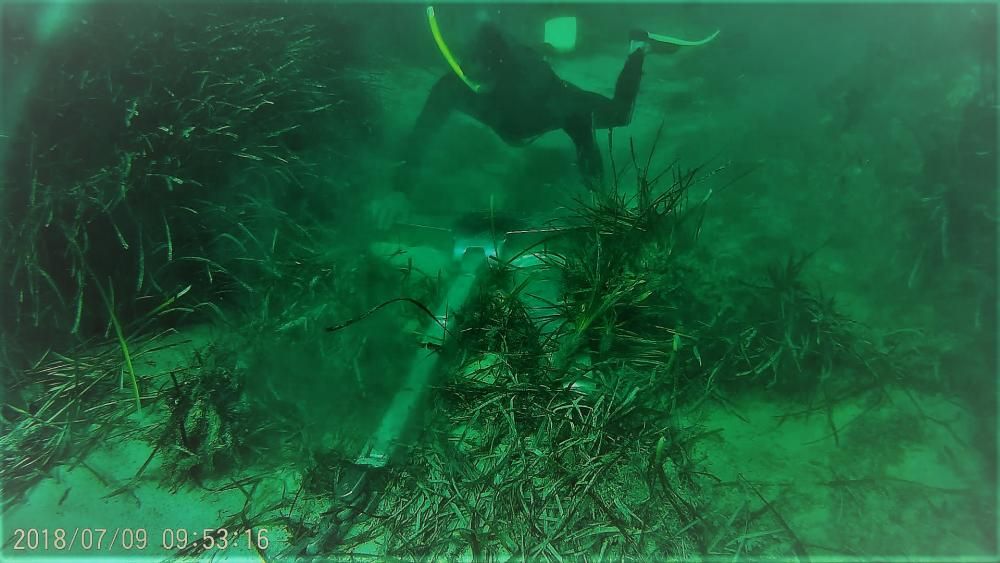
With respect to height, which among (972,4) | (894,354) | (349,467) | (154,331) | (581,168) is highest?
(972,4)

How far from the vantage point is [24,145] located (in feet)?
6.45

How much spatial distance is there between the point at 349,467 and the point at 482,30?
2638 millimetres

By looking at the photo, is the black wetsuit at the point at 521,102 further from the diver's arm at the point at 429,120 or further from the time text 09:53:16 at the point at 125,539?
the time text 09:53:16 at the point at 125,539

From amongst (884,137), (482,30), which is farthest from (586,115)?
(884,137)

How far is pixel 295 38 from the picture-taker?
2.78 m

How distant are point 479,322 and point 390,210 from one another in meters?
1.08

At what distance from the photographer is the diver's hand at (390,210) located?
279cm

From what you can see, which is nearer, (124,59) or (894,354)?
(894,354)

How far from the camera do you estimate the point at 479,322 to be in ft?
7.18

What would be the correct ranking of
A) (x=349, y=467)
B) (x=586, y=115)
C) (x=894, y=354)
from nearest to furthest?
(x=349, y=467) → (x=894, y=354) → (x=586, y=115)

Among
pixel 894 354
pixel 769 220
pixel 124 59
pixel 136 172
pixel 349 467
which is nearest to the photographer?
pixel 349 467

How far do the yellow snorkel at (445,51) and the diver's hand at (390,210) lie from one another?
0.80 metres

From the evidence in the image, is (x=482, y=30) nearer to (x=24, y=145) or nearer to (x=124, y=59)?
(x=124, y=59)

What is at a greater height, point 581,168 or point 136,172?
point 136,172
